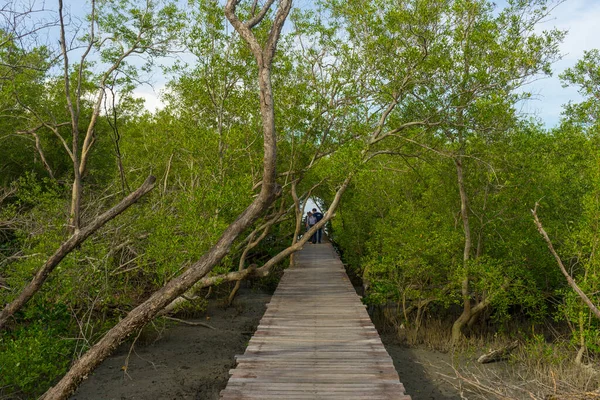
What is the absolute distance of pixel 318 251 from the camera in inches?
771

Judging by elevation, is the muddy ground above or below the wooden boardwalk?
below

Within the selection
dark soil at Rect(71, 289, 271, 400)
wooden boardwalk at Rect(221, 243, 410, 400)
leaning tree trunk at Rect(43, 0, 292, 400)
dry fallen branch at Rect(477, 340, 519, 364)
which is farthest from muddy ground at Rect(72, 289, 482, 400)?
leaning tree trunk at Rect(43, 0, 292, 400)

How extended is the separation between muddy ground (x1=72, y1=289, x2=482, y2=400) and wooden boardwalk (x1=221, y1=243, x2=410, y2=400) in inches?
72.7

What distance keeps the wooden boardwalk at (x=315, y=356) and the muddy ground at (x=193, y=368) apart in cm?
185

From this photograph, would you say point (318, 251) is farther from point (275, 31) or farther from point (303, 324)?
point (275, 31)

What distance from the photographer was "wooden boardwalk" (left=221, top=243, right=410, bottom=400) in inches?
214

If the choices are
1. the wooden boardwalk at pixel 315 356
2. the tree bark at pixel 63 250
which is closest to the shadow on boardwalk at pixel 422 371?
the wooden boardwalk at pixel 315 356

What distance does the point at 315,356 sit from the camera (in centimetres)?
665

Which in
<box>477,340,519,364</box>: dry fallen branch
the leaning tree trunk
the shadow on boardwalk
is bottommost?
the shadow on boardwalk

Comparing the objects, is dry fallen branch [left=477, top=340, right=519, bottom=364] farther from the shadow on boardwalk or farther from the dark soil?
the dark soil

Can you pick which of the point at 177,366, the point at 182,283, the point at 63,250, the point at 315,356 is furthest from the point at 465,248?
the point at 63,250

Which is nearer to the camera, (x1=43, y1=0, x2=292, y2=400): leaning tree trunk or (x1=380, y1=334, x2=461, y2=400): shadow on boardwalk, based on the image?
(x1=43, y1=0, x2=292, y2=400): leaning tree trunk

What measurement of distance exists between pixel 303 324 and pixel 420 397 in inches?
107

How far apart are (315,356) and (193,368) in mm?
4218
